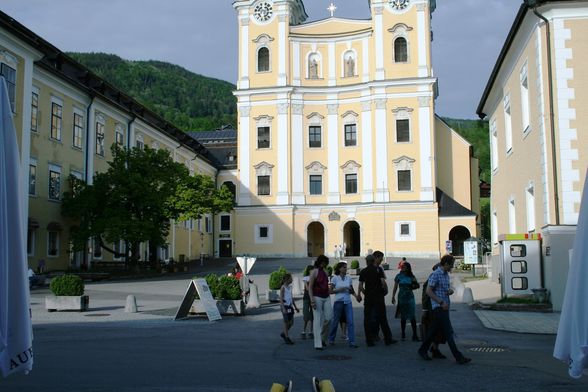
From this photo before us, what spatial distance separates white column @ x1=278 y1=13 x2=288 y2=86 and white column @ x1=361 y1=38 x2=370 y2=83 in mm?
7306

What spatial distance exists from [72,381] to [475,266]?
3576 cm

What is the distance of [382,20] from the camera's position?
60781 millimetres

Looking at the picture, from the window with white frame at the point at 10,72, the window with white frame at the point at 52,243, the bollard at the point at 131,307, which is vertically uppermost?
the window with white frame at the point at 10,72

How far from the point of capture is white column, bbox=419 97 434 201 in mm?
58688

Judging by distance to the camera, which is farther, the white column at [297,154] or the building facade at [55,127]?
the white column at [297,154]

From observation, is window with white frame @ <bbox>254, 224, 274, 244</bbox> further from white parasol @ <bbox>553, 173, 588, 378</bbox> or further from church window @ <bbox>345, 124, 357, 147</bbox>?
white parasol @ <bbox>553, 173, 588, 378</bbox>

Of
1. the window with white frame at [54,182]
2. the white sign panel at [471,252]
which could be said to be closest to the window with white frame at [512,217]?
A: the white sign panel at [471,252]

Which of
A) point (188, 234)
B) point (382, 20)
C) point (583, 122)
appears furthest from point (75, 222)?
point (382, 20)

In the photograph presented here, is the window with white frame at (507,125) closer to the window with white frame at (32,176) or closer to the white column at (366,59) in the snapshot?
the window with white frame at (32,176)

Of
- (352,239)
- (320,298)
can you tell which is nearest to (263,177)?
(352,239)

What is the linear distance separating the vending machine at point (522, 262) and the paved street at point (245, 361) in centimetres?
331

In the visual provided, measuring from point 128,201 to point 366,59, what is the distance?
31.6 meters

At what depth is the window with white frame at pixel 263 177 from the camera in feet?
205

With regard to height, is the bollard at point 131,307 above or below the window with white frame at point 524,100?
below
